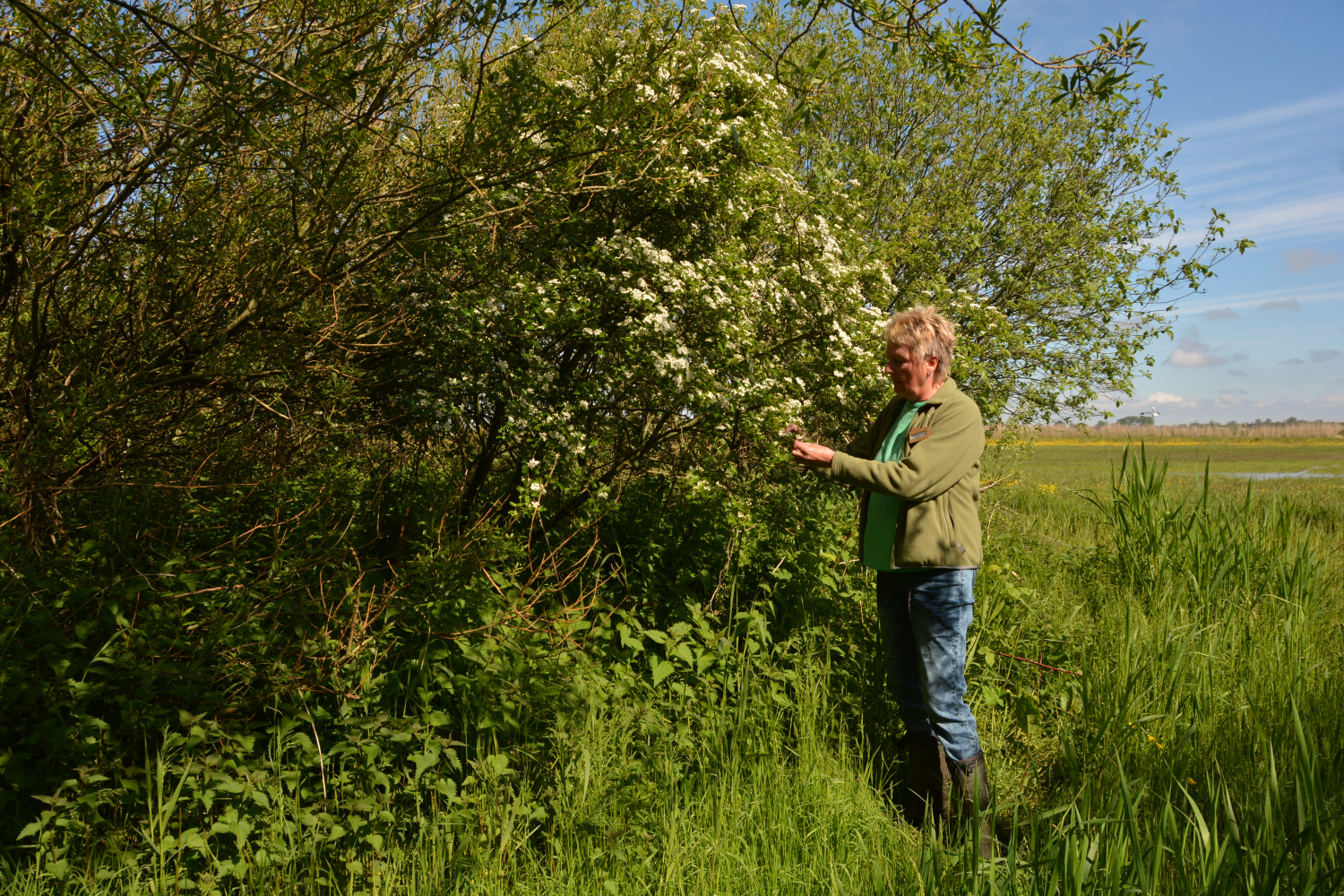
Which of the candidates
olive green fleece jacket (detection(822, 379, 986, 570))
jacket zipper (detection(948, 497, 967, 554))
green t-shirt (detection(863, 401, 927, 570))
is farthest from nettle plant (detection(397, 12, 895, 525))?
jacket zipper (detection(948, 497, 967, 554))

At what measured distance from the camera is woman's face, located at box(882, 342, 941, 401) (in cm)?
363

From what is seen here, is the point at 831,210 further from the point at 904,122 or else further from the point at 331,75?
the point at 904,122

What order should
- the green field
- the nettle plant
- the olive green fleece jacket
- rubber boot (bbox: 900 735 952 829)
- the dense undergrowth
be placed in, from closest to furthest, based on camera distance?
the dense undergrowth < the olive green fleece jacket < rubber boot (bbox: 900 735 952 829) < the nettle plant < the green field

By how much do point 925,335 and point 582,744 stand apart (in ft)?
7.50

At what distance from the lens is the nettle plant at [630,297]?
13.8 ft

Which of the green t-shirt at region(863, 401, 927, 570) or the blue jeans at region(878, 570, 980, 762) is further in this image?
the green t-shirt at region(863, 401, 927, 570)

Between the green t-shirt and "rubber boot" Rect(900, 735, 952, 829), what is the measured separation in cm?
81

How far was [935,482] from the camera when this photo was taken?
11.1 feet

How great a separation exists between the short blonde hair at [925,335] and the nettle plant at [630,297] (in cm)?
103

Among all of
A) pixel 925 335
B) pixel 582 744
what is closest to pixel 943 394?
pixel 925 335

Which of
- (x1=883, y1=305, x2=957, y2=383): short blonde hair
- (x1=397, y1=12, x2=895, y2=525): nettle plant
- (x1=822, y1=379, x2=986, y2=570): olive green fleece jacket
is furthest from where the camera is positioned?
(x1=397, y1=12, x2=895, y2=525): nettle plant

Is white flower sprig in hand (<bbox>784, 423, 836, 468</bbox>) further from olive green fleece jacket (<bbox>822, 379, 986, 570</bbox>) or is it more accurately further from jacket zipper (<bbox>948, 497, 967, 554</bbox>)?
jacket zipper (<bbox>948, 497, 967, 554</bbox>)

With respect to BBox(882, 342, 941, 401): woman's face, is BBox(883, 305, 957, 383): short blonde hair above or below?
above

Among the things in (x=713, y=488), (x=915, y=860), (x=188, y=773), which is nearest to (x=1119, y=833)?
(x=915, y=860)
